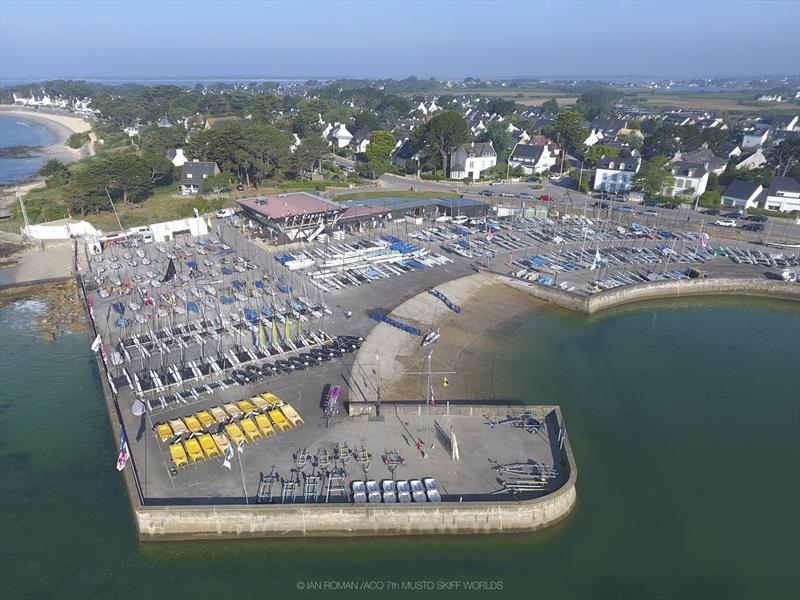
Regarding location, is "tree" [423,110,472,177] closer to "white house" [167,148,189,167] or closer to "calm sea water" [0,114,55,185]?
"white house" [167,148,189,167]

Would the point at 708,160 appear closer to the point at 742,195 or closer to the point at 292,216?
the point at 742,195

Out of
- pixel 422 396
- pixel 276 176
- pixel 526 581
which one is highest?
pixel 276 176

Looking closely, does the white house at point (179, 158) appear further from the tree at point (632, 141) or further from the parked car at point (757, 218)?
the tree at point (632, 141)

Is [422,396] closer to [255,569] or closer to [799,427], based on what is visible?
[255,569]

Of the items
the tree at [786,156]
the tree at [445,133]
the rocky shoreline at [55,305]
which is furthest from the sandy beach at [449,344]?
the tree at [786,156]

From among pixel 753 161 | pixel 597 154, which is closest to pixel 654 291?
pixel 597 154

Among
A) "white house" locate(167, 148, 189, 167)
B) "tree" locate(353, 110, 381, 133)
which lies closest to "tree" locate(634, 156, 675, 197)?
"tree" locate(353, 110, 381, 133)

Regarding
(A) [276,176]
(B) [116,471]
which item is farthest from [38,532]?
(A) [276,176]
